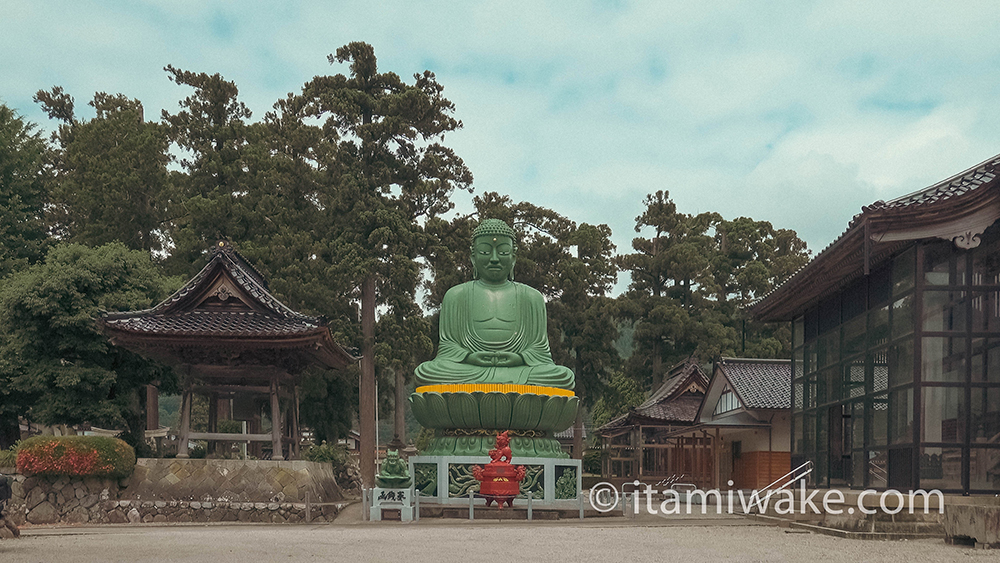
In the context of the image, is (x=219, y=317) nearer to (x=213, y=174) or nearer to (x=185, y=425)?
(x=185, y=425)

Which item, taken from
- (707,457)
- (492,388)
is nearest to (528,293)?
(492,388)

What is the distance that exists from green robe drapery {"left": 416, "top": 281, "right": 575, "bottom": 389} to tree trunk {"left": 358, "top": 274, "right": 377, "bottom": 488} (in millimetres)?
6887

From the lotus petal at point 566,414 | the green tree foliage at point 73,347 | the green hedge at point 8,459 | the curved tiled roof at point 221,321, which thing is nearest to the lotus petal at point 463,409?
the lotus petal at point 566,414

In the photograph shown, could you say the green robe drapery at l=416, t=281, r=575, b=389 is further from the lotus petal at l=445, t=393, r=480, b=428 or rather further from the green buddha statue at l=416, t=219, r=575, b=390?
the lotus petal at l=445, t=393, r=480, b=428

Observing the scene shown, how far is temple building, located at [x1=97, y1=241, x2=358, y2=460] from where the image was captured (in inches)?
754

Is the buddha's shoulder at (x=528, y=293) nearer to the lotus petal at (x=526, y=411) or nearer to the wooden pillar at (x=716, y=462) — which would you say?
the lotus petal at (x=526, y=411)

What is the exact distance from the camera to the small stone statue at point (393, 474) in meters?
17.9

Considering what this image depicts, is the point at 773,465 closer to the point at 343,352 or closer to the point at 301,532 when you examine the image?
the point at 343,352

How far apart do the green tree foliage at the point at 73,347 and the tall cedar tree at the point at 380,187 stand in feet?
25.7

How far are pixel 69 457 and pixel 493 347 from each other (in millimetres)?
9046

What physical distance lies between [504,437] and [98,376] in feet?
29.8

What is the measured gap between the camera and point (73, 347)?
22.0m

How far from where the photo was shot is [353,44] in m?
31.7

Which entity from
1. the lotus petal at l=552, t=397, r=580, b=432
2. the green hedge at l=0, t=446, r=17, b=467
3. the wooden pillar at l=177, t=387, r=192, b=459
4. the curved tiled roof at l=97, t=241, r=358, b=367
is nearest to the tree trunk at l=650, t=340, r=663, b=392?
the lotus petal at l=552, t=397, r=580, b=432
